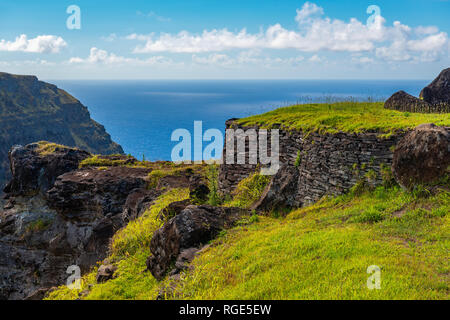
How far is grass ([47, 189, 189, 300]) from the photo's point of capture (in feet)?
29.2

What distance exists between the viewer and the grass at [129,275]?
8906 mm

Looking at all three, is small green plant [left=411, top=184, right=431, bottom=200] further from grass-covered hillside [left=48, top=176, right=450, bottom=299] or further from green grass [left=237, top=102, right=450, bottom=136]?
green grass [left=237, top=102, right=450, bottom=136]

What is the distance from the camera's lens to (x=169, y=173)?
25.7 m

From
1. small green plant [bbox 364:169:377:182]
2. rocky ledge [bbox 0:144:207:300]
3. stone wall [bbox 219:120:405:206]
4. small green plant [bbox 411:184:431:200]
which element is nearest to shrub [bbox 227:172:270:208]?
stone wall [bbox 219:120:405:206]

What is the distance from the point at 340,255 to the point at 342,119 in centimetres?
703

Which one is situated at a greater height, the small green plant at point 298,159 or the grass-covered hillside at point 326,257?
the small green plant at point 298,159

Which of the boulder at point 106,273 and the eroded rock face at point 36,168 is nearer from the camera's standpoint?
the boulder at point 106,273

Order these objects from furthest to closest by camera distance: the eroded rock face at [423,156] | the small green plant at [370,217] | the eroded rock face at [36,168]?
the eroded rock face at [36,168]
the eroded rock face at [423,156]
the small green plant at [370,217]

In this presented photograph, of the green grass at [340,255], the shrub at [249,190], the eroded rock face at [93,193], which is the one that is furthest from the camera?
the eroded rock face at [93,193]

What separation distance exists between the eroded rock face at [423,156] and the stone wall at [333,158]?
52 centimetres

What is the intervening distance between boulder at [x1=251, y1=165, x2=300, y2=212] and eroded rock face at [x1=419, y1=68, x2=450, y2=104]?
37.3 ft

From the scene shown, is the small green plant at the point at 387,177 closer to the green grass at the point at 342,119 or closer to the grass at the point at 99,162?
the green grass at the point at 342,119

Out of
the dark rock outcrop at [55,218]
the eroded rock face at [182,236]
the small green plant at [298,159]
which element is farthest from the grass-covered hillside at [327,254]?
the dark rock outcrop at [55,218]
